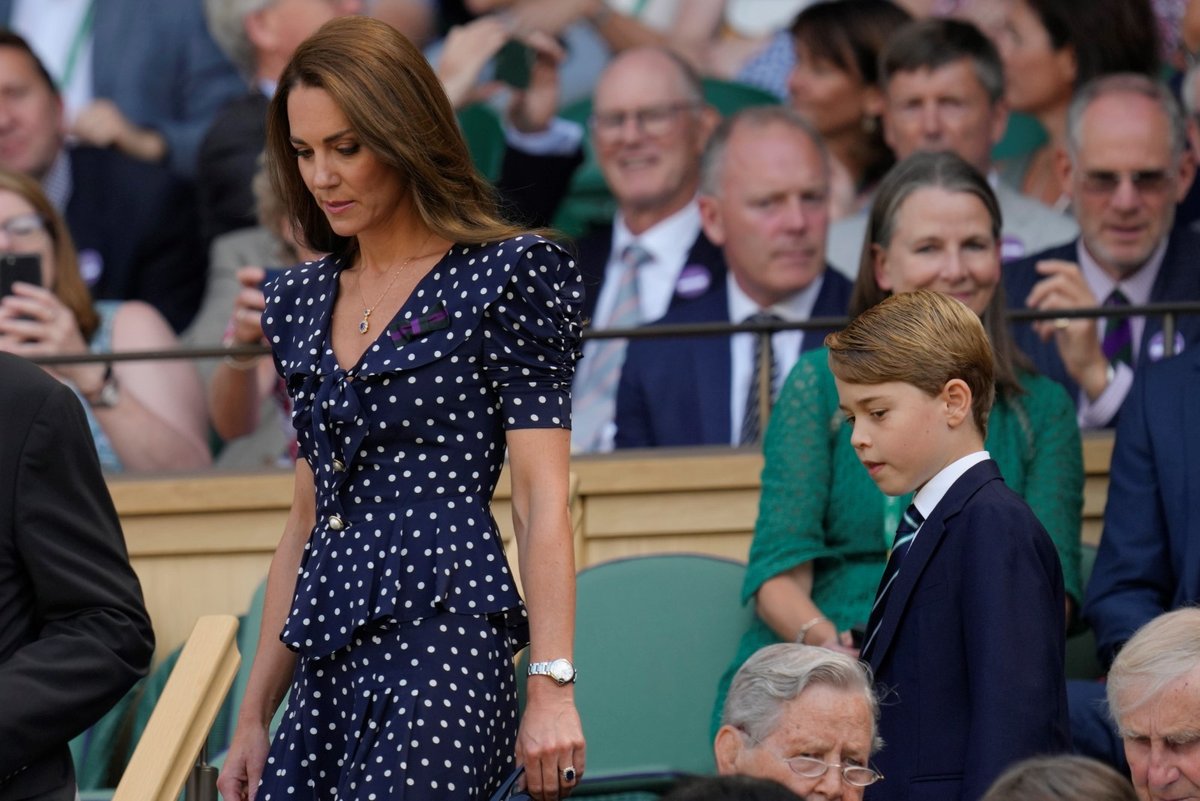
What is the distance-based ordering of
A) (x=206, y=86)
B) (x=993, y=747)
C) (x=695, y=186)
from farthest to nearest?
(x=206, y=86), (x=695, y=186), (x=993, y=747)

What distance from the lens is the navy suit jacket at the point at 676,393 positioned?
5.54 meters

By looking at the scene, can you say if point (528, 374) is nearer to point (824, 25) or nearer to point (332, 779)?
point (332, 779)

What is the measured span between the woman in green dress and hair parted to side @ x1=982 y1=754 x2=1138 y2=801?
1.65 meters

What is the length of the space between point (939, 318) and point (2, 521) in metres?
1.57

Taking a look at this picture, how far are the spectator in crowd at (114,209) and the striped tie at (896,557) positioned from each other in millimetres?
3760

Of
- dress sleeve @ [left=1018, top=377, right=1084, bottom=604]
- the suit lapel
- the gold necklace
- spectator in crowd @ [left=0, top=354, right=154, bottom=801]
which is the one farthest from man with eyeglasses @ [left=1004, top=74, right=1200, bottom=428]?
spectator in crowd @ [left=0, top=354, right=154, bottom=801]

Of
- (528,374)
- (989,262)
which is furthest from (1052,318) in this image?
(528,374)

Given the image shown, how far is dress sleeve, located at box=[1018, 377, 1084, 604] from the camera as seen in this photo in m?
4.44

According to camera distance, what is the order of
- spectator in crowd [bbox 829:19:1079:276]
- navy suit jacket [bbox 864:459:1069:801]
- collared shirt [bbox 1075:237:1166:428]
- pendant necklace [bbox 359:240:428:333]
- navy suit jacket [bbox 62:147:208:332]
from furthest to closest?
navy suit jacket [bbox 62:147:208:332], spectator in crowd [bbox 829:19:1079:276], collared shirt [bbox 1075:237:1166:428], navy suit jacket [bbox 864:459:1069:801], pendant necklace [bbox 359:240:428:333]

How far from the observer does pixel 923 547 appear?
10.9ft

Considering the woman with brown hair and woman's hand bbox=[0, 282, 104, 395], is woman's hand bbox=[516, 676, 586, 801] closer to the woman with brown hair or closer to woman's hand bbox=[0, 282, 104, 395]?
the woman with brown hair

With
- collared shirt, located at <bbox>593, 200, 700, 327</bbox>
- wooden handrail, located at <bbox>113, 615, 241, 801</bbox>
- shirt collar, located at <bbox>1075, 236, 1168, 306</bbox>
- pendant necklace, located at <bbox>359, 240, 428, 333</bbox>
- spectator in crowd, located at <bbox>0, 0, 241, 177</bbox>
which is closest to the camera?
pendant necklace, located at <bbox>359, 240, 428, 333</bbox>

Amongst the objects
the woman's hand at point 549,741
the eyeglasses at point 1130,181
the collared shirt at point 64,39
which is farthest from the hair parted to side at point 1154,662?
the collared shirt at point 64,39

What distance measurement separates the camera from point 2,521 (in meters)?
2.83
